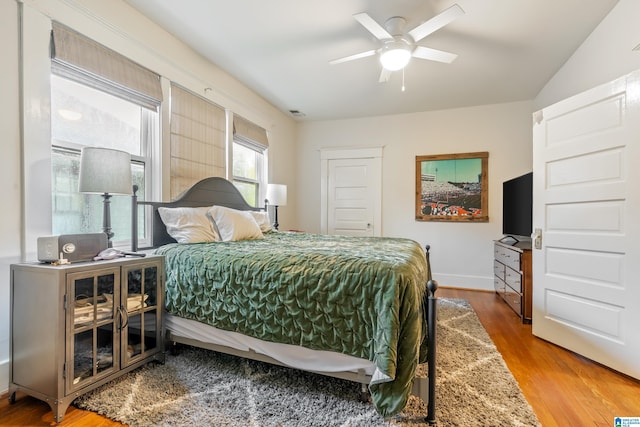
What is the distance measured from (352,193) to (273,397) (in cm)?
382

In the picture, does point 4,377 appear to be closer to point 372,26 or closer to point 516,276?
point 372,26

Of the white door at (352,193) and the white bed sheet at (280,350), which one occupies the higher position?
the white door at (352,193)

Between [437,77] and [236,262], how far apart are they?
3.15 metres

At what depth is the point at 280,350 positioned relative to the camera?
67.8 inches

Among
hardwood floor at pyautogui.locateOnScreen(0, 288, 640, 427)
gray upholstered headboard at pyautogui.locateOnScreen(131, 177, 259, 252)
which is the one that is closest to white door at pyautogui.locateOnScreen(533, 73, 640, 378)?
hardwood floor at pyautogui.locateOnScreen(0, 288, 640, 427)

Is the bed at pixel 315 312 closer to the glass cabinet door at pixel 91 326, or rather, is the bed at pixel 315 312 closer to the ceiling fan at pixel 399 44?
the glass cabinet door at pixel 91 326

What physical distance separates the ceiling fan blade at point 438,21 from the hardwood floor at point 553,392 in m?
2.39

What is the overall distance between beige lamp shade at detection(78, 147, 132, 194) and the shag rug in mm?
1152

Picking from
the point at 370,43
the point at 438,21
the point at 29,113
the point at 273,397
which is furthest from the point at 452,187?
the point at 29,113

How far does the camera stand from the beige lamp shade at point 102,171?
1.81 meters

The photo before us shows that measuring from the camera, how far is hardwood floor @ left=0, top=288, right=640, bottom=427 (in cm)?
150

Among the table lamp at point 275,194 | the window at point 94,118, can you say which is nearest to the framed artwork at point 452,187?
the table lamp at point 275,194

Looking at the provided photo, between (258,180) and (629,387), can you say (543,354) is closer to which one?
(629,387)

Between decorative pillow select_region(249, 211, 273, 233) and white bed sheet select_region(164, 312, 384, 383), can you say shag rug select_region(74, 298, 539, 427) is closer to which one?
white bed sheet select_region(164, 312, 384, 383)
